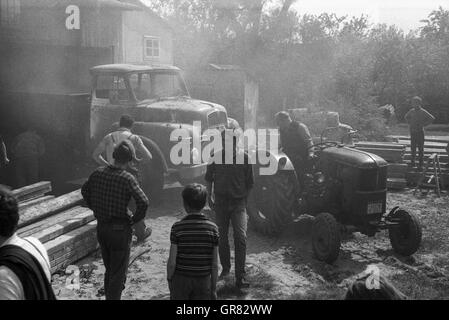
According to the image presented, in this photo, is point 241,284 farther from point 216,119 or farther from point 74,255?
point 216,119

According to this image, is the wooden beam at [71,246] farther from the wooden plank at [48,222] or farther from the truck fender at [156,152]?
the truck fender at [156,152]

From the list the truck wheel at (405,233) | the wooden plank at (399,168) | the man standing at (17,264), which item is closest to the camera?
the man standing at (17,264)

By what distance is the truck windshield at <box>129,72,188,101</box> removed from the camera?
9.80 meters

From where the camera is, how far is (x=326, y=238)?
20.3 feet

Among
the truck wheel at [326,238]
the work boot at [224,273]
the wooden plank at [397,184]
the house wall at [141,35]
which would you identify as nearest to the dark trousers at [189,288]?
the work boot at [224,273]

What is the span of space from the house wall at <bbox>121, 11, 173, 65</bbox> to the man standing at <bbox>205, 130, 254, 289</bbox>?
43.1ft

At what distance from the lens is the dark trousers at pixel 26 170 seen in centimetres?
930

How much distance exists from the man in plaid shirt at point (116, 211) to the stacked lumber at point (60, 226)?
140 cm

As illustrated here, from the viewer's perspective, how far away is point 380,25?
34.2 m

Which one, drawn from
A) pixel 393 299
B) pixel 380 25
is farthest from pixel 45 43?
pixel 380 25

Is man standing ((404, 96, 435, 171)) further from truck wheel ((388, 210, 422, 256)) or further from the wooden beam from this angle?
the wooden beam

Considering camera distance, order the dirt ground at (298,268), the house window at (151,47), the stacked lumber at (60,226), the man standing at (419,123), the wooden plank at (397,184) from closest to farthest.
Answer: the dirt ground at (298,268), the stacked lumber at (60,226), the wooden plank at (397,184), the man standing at (419,123), the house window at (151,47)

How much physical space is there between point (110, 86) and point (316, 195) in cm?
477

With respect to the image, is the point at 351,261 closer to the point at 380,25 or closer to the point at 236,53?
the point at 236,53
